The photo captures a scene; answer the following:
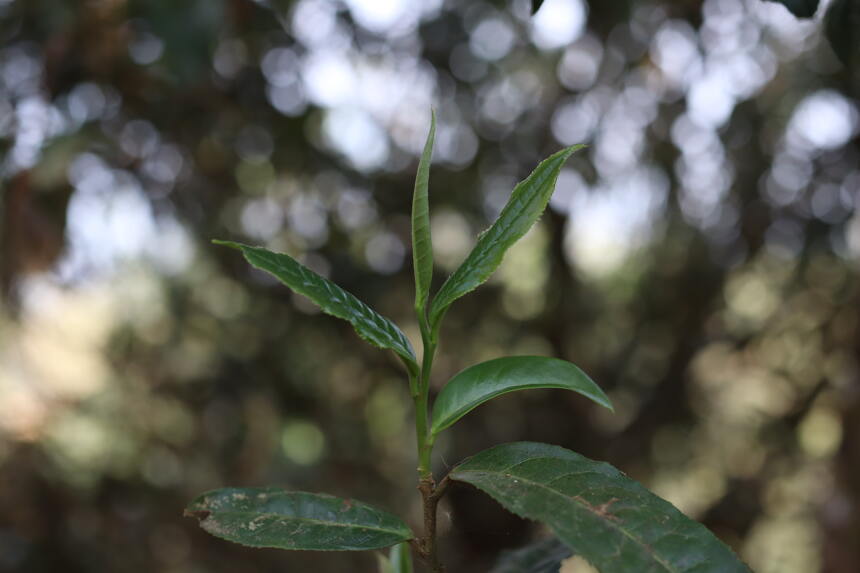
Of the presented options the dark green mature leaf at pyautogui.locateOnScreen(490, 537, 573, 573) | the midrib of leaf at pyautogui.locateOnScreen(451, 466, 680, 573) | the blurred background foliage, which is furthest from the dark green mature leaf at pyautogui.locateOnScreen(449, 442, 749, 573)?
the blurred background foliage

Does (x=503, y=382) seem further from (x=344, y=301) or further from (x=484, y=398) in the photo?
(x=344, y=301)

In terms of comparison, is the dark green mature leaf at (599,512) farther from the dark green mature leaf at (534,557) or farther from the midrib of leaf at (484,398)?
the dark green mature leaf at (534,557)

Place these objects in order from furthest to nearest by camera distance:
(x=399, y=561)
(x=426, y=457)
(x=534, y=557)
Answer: (x=534, y=557), (x=399, y=561), (x=426, y=457)

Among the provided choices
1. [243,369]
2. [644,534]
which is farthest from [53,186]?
[644,534]

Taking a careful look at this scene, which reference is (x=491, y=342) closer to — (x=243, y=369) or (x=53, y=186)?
(x=243, y=369)

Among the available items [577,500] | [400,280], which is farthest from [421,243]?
[400,280]

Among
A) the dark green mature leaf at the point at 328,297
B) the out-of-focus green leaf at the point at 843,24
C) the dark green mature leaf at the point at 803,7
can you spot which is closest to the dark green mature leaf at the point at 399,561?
the dark green mature leaf at the point at 328,297

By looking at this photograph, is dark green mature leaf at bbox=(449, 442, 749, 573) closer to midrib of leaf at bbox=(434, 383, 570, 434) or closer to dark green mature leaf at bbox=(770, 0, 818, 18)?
midrib of leaf at bbox=(434, 383, 570, 434)
